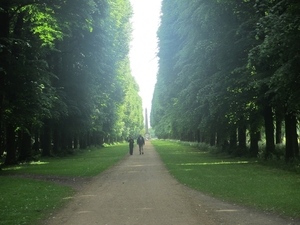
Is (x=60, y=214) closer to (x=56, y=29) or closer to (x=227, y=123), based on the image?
(x=56, y=29)

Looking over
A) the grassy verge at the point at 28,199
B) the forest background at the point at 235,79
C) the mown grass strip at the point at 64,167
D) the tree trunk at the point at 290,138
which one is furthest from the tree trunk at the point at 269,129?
the grassy verge at the point at 28,199

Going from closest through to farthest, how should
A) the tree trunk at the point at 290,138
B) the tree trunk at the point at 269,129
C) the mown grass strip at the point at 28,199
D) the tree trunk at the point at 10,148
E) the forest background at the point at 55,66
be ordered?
the mown grass strip at the point at 28,199 < the forest background at the point at 55,66 < the tree trunk at the point at 290,138 < the tree trunk at the point at 269,129 < the tree trunk at the point at 10,148

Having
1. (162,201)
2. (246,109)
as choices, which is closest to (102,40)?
(246,109)

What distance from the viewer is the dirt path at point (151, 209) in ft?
25.3

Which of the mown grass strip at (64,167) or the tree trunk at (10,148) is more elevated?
the tree trunk at (10,148)

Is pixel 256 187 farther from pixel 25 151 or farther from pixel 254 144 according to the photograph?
pixel 25 151

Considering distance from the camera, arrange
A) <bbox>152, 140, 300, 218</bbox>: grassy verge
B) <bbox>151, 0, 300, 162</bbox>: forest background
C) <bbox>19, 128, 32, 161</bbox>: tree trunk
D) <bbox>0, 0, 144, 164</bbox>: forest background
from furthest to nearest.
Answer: <bbox>19, 128, 32, 161</bbox>: tree trunk < <bbox>0, 0, 144, 164</bbox>: forest background < <bbox>151, 0, 300, 162</bbox>: forest background < <bbox>152, 140, 300, 218</bbox>: grassy verge

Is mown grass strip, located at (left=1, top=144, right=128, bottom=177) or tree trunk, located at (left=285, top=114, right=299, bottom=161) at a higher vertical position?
tree trunk, located at (left=285, top=114, right=299, bottom=161)

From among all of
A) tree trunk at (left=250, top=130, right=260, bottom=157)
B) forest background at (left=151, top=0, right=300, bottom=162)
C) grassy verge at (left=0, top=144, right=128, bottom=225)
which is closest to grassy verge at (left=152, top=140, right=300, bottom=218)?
forest background at (left=151, top=0, right=300, bottom=162)

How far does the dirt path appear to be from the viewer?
25.3 feet

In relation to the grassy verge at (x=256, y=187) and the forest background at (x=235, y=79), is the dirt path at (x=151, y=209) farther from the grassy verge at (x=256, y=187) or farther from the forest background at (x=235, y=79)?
the forest background at (x=235, y=79)

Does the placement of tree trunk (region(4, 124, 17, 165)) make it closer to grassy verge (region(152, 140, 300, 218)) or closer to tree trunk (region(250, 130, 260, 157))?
grassy verge (region(152, 140, 300, 218))

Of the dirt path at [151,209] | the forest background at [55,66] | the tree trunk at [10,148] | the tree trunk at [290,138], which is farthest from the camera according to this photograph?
the tree trunk at [10,148]

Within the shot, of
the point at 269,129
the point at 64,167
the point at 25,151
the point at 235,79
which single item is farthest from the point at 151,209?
the point at 25,151
